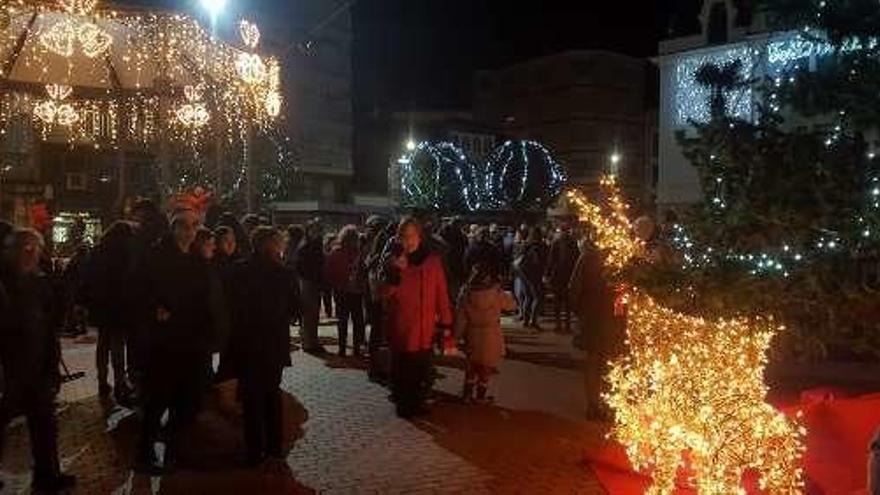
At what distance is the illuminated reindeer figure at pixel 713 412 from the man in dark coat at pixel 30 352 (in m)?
3.87

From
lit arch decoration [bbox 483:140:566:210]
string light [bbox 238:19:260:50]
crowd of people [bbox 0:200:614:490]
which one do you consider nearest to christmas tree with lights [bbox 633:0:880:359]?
crowd of people [bbox 0:200:614:490]

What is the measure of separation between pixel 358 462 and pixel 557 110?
5133cm

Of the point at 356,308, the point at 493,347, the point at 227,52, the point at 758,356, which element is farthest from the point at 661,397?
the point at 227,52

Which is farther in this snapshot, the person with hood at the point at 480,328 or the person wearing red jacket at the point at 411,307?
the person with hood at the point at 480,328

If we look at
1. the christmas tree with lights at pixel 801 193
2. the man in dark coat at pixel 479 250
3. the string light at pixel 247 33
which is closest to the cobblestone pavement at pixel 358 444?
the christmas tree with lights at pixel 801 193

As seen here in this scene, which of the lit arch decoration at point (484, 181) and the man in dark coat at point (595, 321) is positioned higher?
the lit arch decoration at point (484, 181)

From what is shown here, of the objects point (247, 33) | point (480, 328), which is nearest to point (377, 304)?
point (480, 328)

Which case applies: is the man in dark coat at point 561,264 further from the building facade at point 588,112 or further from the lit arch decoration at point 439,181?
the building facade at point 588,112

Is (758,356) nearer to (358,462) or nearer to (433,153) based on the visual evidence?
(358,462)

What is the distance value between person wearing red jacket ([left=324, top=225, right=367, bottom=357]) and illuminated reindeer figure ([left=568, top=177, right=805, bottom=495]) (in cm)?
718

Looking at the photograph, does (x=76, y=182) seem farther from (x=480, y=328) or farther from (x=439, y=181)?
(x=480, y=328)

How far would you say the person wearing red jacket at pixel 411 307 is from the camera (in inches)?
380

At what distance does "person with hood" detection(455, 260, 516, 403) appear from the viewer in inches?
408

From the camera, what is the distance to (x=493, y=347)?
10359 millimetres
